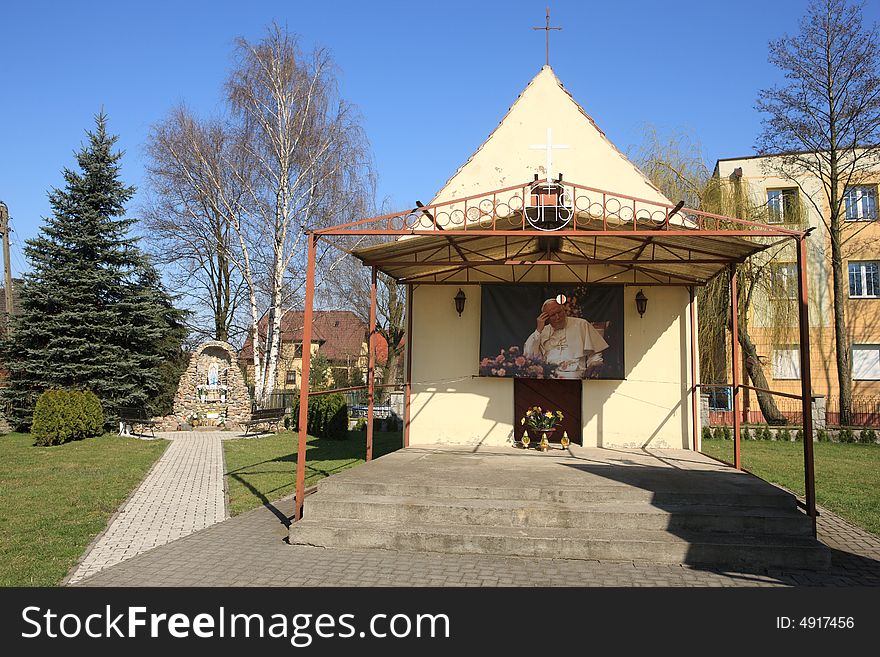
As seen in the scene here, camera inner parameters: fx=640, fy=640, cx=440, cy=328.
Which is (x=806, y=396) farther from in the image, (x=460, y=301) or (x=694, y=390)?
(x=460, y=301)

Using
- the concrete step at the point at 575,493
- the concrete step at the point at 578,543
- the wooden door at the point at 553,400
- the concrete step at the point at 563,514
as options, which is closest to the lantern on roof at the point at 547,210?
the concrete step at the point at 575,493

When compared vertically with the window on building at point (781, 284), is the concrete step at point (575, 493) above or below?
below

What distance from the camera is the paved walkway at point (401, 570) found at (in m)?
5.71

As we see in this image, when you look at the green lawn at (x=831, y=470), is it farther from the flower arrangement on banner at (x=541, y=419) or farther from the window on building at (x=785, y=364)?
the window on building at (x=785, y=364)

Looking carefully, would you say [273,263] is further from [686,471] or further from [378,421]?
[686,471]

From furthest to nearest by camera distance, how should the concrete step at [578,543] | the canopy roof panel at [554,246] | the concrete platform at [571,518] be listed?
the canopy roof panel at [554,246] → the concrete platform at [571,518] → the concrete step at [578,543]

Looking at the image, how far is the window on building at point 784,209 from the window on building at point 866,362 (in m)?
7.27

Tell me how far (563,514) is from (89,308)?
20801mm

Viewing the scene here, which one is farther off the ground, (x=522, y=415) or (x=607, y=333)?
(x=607, y=333)

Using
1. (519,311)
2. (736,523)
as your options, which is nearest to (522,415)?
(519,311)

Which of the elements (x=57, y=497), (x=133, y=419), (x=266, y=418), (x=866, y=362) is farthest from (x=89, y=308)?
(x=866, y=362)

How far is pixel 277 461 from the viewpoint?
1416 cm
